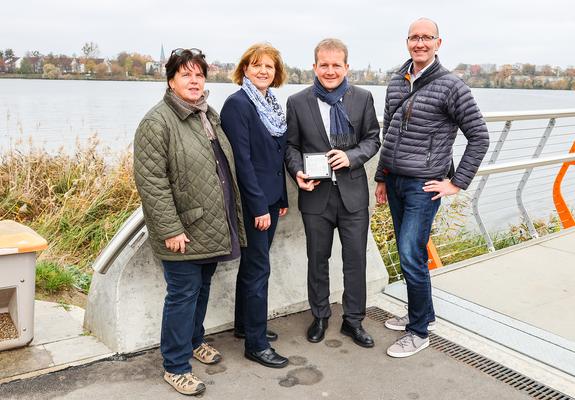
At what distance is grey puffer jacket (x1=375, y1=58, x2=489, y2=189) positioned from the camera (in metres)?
3.05

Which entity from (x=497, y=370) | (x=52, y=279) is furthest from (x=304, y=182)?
(x=52, y=279)

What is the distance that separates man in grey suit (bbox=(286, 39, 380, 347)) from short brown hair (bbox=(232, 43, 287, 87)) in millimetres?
236

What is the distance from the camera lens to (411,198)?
325 centimetres

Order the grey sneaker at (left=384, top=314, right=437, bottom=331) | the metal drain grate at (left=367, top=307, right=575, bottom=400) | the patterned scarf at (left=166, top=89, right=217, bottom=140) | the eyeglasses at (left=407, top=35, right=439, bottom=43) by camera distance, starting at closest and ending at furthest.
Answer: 1. the patterned scarf at (left=166, top=89, right=217, bottom=140)
2. the metal drain grate at (left=367, top=307, right=575, bottom=400)
3. the eyeglasses at (left=407, top=35, right=439, bottom=43)
4. the grey sneaker at (left=384, top=314, right=437, bottom=331)

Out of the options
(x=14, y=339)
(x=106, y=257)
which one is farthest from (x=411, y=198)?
(x=14, y=339)

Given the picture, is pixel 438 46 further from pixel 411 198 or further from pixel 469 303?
pixel 469 303

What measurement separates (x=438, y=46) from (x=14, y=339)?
2.93 m

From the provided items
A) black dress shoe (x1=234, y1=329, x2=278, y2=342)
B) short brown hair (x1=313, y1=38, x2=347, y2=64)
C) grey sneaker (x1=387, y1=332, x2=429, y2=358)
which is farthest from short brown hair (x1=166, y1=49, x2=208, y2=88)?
grey sneaker (x1=387, y1=332, x2=429, y2=358)

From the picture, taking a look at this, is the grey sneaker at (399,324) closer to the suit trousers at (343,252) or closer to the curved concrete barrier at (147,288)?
the suit trousers at (343,252)

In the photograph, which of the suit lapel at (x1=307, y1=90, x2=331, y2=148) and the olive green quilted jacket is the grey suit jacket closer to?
the suit lapel at (x1=307, y1=90, x2=331, y2=148)

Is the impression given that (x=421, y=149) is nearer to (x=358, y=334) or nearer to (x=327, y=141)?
(x=327, y=141)

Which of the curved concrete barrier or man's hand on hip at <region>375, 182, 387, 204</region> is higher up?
man's hand on hip at <region>375, 182, 387, 204</region>

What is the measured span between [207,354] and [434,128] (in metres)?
1.84

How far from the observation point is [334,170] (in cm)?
324
